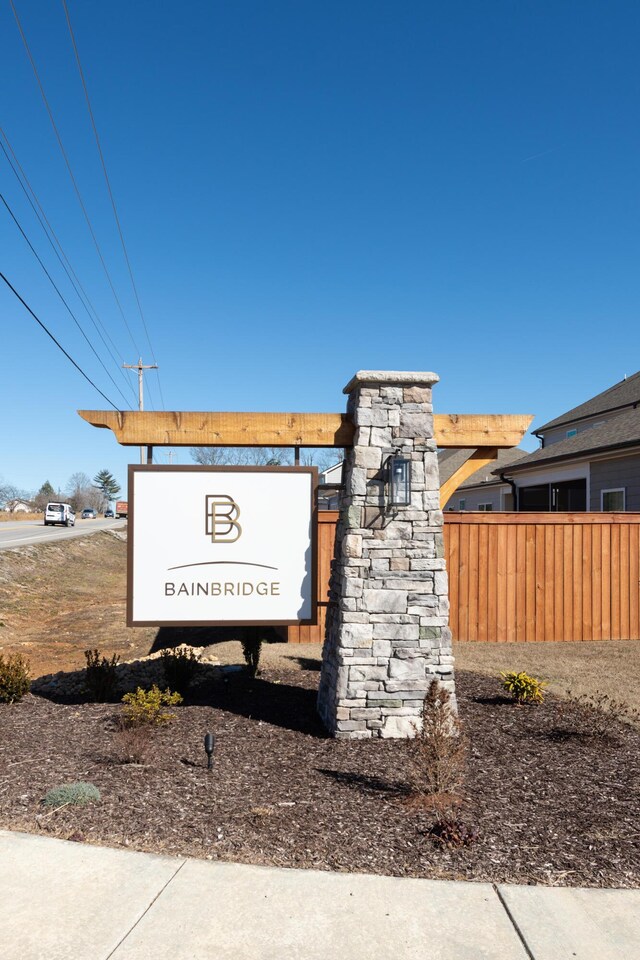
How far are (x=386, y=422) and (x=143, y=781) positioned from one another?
377 cm

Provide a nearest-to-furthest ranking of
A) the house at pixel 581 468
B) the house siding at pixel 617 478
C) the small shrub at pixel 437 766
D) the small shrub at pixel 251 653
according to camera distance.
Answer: the small shrub at pixel 437 766, the small shrub at pixel 251 653, the house siding at pixel 617 478, the house at pixel 581 468

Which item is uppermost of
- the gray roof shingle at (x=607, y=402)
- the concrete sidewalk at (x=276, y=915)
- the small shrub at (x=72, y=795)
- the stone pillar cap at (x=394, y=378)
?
the gray roof shingle at (x=607, y=402)

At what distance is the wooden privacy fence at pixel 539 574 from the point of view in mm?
11148

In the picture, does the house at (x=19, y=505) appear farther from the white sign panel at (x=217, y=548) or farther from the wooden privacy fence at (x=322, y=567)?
the white sign panel at (x=217, y=548)

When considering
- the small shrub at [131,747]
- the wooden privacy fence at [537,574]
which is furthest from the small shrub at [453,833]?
the wooden privacy fence at [537,574]

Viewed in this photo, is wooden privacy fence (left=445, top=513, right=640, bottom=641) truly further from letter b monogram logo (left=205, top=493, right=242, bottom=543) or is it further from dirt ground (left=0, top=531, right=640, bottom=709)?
letter b monogram logo (left=205, top=493, right=242, bottom=543)

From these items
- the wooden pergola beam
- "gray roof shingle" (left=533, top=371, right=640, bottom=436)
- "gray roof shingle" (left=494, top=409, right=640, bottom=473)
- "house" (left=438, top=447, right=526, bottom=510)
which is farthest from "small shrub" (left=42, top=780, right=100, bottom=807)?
"gray roof shingle" (left=533, top=371, right=640, bottom=436)

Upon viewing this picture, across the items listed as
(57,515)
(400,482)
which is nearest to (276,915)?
(400,482)

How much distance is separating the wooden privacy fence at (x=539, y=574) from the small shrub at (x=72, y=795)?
25.2ft

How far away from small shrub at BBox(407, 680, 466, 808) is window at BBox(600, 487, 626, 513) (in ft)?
35.0

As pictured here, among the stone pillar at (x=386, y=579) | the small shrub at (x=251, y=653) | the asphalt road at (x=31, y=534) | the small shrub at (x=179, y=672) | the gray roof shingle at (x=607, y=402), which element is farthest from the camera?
the asphalt road at (x=31, y=534)

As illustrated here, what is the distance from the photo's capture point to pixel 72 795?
4387 millimetres

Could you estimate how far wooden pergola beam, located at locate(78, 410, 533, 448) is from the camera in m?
6.54

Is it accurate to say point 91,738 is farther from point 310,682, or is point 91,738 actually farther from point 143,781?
point 310,682
